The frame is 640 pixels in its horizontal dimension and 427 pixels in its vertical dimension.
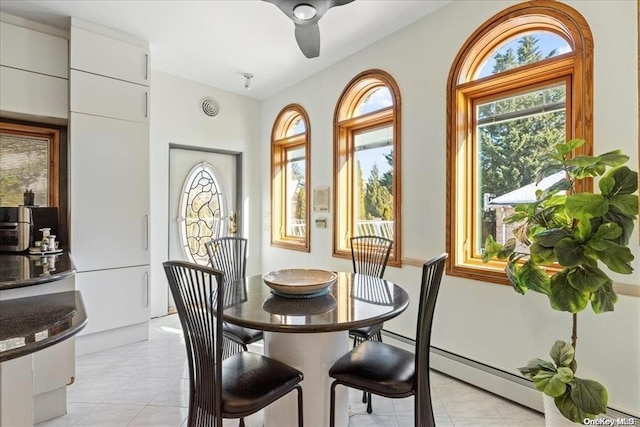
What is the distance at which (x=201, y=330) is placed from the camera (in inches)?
59.4

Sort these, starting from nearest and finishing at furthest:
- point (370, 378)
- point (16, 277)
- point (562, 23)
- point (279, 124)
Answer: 1. point (370, 378)
2. point (16, 277)
3. point (562, 23)
4. point (279, 124)

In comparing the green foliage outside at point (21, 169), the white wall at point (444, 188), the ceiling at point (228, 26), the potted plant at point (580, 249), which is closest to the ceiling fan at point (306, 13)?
the ceiling at point (228, 26)

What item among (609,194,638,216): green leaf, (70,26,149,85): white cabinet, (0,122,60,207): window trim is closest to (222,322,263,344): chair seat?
(609,194,638,216): green leaf

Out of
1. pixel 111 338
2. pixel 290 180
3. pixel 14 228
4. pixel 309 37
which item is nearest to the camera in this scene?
pixel 309 37

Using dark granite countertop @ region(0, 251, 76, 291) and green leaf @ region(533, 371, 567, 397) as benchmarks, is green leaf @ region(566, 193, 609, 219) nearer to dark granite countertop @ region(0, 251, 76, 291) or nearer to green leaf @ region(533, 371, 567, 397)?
green leaf @ region(533, 371, 567, 397)

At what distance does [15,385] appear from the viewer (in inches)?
51.8

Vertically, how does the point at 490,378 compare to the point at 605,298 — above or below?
below

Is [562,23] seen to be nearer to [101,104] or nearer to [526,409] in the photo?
[526,409]

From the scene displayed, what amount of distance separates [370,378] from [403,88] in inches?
94.0

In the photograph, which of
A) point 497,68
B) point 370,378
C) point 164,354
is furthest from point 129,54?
point 370,378

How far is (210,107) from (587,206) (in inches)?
160

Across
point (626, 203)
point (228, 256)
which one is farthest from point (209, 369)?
point (626, 203)

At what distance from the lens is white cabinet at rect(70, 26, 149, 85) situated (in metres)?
2.99

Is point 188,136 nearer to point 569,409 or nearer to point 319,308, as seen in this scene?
point 319,308
